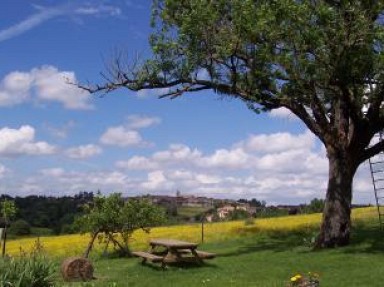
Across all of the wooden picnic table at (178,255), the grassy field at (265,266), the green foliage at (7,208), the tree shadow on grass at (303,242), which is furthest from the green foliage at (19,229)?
the wooden picnic table at (178,255)

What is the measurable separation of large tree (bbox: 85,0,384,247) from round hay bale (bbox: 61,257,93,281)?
24.4ft

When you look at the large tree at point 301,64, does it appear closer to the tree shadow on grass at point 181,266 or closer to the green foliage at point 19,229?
the tree shadow on grass at point 181,266

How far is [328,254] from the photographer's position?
21406 mm

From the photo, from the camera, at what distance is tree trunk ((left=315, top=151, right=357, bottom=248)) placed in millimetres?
23172

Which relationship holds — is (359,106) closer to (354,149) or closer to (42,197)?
(354,149)

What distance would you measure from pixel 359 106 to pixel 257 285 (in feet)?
32.9

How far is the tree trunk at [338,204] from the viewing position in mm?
23172

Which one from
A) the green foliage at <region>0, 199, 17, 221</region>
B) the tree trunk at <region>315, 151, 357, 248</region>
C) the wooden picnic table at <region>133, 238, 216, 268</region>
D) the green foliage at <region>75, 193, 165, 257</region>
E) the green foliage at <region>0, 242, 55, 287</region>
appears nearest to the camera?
the green foliage at <region>0, 242, 55, 287</region>

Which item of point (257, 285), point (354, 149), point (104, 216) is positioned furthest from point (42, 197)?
point (257, 285)

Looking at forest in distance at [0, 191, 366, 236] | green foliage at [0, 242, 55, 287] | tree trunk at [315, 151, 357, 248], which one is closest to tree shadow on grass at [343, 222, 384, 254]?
tree trunk at [315, 151, 357, 248]

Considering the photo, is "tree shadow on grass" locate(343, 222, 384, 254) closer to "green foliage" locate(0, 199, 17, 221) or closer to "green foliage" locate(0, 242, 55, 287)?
"green foliage" locate(0, 242, 55, 287)

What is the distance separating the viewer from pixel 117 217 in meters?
25.2

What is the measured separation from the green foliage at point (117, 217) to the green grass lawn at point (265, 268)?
1098 millimetres

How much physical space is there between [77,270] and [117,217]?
637cm
